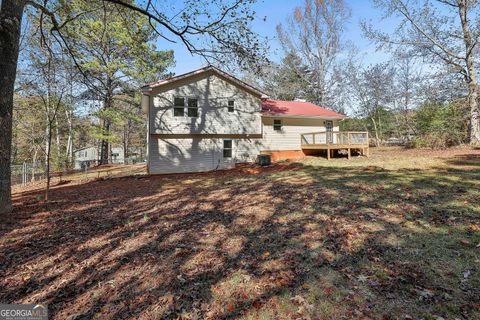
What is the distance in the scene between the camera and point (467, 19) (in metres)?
15.6

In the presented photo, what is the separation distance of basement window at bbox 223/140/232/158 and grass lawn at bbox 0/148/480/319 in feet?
32.7

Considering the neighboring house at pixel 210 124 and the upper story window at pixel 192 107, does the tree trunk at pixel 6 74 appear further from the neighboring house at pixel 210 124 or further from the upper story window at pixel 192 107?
the upper story window at pixel 192 107

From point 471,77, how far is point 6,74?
77.2ft

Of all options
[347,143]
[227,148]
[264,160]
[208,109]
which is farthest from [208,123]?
[347,143]

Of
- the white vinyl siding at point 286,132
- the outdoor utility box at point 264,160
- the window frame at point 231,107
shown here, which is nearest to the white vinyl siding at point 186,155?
the outdoor utility box at point 264,160

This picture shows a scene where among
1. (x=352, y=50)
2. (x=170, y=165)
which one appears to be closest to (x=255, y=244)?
(x=170, y=165)

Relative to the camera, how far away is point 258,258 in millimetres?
3498

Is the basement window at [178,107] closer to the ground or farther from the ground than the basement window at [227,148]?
farther from the ground

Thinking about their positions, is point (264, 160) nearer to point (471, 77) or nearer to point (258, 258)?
point (258, 258)

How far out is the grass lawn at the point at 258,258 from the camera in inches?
99.5

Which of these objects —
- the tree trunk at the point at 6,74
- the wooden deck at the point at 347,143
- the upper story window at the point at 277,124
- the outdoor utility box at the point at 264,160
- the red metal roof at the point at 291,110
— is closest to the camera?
the tree trunk at the point at 6,74

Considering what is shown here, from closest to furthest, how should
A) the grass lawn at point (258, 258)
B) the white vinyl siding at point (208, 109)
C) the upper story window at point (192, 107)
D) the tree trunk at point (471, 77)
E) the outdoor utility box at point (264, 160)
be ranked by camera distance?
the grass lawn at point (258, 258) < the white vinyl siding at point (208, 109) < the upper story window at point (192, 107) < the tree trunk at point (471, 77) < the outdoor utility box at point (264, 160)

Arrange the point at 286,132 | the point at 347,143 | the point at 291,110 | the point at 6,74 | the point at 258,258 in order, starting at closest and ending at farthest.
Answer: the point at 258,258, the point at 6,74, the point at 347,143, the point at 286,132, the point at 291,110

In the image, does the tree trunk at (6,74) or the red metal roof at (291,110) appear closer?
the tree trunk at (6,74)
